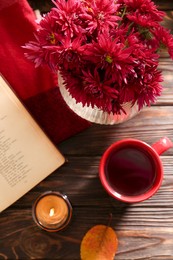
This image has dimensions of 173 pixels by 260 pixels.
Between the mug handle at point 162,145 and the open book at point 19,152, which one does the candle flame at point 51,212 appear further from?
the mug handle at point 162,145

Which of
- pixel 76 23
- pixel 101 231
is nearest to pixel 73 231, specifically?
pixel 101 231

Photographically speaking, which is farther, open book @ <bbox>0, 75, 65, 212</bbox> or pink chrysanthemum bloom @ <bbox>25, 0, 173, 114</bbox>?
open book @ <bbox>0, 75, 65, 212</bbox>

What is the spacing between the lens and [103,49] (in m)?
0.43

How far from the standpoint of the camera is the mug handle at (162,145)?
2.09 ft

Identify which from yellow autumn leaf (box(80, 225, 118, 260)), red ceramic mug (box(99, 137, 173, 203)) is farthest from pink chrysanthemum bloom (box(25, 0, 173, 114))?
yellow autumn leaf (box(80, 225, 118, 260))

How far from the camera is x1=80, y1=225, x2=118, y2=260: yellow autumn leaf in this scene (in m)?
0.66

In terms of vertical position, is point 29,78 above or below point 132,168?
above

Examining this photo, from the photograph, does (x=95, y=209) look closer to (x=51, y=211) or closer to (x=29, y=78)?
(x=51, y=211)

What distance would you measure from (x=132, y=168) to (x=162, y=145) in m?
0.07

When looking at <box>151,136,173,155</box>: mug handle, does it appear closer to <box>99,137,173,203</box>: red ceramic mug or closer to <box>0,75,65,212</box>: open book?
<box>99,137,173,203</box>: red ceramic mug

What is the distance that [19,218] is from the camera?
674 mm

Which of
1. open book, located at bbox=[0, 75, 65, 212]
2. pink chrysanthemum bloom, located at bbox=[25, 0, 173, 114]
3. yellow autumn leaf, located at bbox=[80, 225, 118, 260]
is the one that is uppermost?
pink chrysanthemum bloom, located at bbox=[25, 0, 173, 114]

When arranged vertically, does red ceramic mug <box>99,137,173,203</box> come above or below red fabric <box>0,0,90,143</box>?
below

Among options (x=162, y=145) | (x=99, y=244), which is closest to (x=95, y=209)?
(x=99, y=244)
